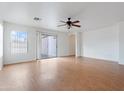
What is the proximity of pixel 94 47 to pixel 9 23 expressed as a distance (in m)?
6.06

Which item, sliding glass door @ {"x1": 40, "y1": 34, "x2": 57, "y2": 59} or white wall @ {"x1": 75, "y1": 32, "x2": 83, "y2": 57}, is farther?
white wall @ {"x1": 75, "y1": 32, "x2": 83, "y2": 57}

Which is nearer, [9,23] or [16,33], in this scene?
[9,23]

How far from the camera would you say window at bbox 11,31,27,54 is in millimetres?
6115

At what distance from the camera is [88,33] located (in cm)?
865

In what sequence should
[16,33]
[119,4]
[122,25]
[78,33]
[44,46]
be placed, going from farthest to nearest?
[78,33], [44,46], [16,33], [122,25], [119,4]

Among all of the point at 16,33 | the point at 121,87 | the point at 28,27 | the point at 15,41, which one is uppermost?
the point at 28,27

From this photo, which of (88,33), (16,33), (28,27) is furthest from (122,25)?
(16,33)

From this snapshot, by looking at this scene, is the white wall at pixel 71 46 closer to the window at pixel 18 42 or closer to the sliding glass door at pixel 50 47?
the sliding glass door at pixel 50 47

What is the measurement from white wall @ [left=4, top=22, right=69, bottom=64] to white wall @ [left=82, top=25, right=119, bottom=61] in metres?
1.79

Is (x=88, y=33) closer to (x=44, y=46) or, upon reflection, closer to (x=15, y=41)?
(x=44, y=46)

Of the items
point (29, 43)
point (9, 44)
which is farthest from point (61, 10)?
point (29, 43)

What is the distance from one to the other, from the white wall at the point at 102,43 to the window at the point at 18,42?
4.96m

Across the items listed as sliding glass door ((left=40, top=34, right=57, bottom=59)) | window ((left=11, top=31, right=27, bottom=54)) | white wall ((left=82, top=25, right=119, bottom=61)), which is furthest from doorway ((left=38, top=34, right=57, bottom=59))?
white wall ((left=82, top=25, right=119, bottom=61))

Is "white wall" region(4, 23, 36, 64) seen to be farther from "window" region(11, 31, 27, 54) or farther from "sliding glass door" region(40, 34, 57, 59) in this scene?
"sliding glass door" region(40, 34, 57, 59)
